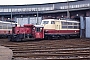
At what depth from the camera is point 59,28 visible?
31062 millimetres

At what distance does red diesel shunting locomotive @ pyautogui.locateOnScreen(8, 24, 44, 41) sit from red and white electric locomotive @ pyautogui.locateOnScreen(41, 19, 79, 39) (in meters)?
1.54

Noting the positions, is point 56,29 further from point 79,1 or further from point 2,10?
point 2,10

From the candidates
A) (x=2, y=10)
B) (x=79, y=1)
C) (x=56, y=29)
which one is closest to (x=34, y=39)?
(x=56, y=29)

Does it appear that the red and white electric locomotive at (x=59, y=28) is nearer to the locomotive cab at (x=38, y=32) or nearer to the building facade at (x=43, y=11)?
the locomotive cab at (x=38, y=32)

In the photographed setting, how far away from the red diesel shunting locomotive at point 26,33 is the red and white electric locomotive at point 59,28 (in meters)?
1.54

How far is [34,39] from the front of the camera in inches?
1141

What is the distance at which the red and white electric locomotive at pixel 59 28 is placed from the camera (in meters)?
30.5

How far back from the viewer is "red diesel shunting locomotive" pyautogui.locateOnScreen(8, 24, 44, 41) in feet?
89.5

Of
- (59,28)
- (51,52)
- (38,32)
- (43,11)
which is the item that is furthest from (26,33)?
(43,11)

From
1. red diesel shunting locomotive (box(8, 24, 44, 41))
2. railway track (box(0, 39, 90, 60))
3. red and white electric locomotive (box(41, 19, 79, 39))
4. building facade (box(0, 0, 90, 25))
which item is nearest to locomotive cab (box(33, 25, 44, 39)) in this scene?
red diesel shunting locomotive (box(8, 24, 44, 41))

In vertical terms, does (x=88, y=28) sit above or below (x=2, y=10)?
below

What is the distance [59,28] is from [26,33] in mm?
5377

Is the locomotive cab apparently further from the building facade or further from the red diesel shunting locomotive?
the building facade

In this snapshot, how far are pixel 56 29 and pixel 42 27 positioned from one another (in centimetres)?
258
